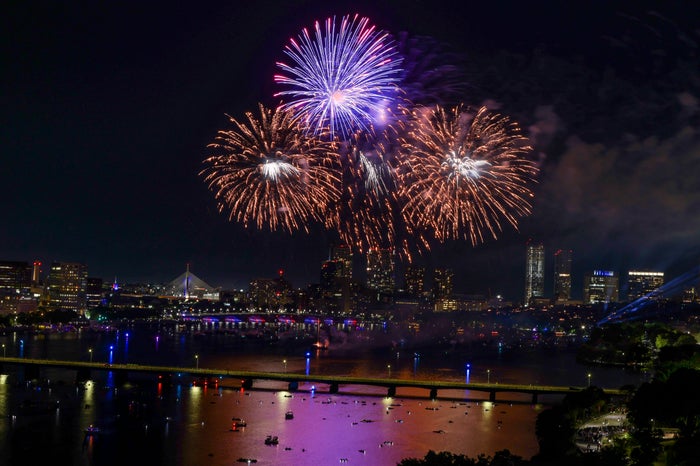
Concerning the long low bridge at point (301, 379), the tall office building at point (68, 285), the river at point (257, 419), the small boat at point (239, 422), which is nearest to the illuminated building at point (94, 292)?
the tall office building at point (68, 285)

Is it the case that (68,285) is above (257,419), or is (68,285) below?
above

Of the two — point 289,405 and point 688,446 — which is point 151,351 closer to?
point 289,405

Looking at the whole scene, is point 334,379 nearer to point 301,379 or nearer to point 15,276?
point 301,379

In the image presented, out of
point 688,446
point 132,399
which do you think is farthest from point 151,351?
point 688,446

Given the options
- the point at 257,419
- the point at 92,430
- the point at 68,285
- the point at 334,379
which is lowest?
the point at 92,430

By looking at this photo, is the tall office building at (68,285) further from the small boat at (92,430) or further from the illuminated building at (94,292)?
the small boat at (92,430)

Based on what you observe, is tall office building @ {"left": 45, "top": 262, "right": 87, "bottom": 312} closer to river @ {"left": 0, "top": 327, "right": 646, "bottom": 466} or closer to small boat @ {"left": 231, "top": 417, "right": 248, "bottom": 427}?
river @ {"left": 0, "top": 327, "right": 646, "bottom": 466}

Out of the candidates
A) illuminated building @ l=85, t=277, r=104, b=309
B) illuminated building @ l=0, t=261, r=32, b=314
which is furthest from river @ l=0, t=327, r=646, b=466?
illuminated building @ l=85, t=277, r=104, b=309

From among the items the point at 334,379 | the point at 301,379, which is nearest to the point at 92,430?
the point at 301,379
